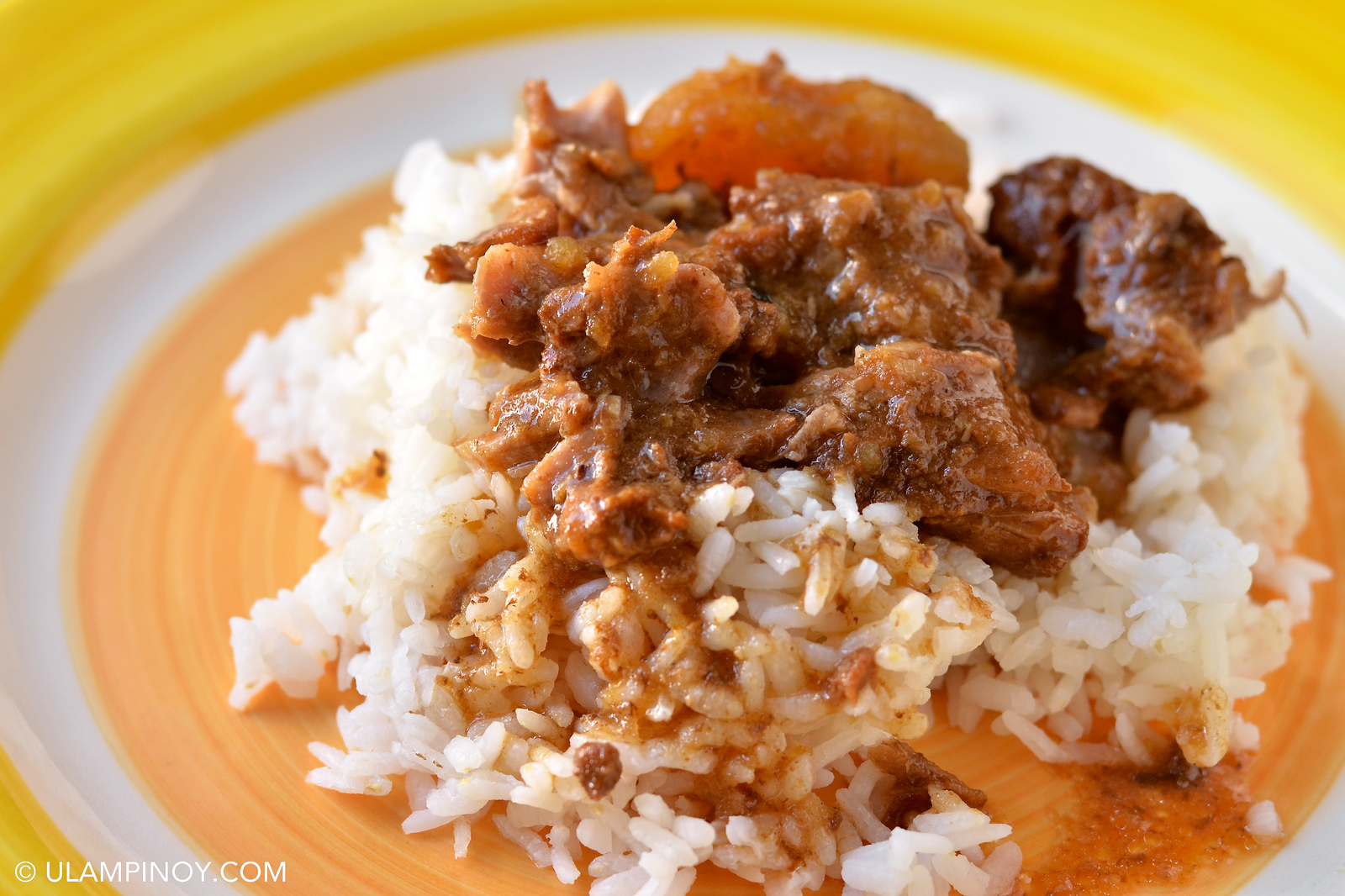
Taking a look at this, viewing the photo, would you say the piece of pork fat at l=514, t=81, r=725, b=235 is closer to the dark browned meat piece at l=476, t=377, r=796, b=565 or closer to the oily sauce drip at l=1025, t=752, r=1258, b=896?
the dark browned meat piece at l=476, t=377, r=796, b=565

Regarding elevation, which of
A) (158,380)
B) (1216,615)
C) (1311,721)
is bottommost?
(1311,721)

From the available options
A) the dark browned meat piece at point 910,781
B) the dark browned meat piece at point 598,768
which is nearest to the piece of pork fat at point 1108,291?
the dark browned meat piece at point 910,781

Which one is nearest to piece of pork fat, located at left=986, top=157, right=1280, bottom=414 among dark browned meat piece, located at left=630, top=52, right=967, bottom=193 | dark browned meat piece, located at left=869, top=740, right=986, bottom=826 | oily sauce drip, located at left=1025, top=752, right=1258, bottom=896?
dark browned meat piece, located at left=630, top=52, right=967, bottom=193

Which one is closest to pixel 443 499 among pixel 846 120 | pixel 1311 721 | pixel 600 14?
pixel 846 120

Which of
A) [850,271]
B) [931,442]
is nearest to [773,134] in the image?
[850,271]

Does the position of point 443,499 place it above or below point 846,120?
below

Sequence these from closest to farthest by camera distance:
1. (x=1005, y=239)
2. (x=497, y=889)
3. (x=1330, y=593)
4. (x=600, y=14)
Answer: (x=497, y=889) → (x=1330, y=593) → (x=1005, y=239) → (x=600, y=14)

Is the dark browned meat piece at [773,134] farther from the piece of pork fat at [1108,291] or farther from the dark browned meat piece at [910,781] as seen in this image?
the dark browned meat piece at [910,781]

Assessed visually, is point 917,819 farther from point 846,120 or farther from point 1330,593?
point 846,120
